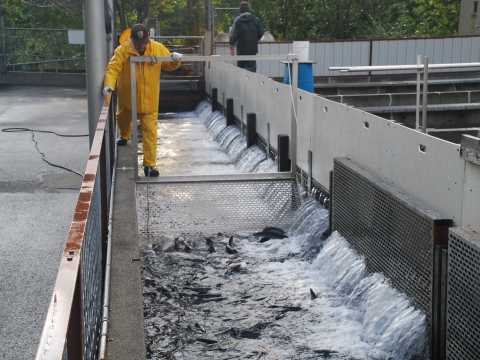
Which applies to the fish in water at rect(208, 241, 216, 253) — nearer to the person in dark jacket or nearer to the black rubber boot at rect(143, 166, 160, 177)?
the black rubber boot at rect(143, 166, 160, 177)

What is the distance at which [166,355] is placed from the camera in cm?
616

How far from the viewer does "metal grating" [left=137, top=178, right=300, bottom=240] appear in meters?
9.65

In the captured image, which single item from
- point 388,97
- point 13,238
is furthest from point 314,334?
point 388,97

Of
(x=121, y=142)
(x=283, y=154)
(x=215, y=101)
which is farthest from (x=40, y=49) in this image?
(x=283, y=154)

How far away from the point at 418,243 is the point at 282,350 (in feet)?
4.45

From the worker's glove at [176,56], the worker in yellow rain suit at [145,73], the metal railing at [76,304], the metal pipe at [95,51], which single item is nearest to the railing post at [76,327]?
the metal railing at [76,304]

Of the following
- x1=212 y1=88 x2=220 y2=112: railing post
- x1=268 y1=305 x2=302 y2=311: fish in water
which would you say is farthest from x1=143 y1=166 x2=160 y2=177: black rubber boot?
x1=212 y1=88 x2=220 y2=112: railing post

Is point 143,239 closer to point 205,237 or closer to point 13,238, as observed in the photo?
point 205,237

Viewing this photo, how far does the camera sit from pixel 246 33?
17.7 metres

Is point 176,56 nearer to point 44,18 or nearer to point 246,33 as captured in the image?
point 246,33

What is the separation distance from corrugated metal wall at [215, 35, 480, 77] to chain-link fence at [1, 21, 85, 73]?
37.7ft

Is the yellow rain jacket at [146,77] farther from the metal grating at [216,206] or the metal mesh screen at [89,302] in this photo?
the metal mesh screen at [89,302]

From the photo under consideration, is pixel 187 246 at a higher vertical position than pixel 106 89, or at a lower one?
lower

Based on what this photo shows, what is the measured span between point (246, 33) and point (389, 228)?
1172 centimetres
